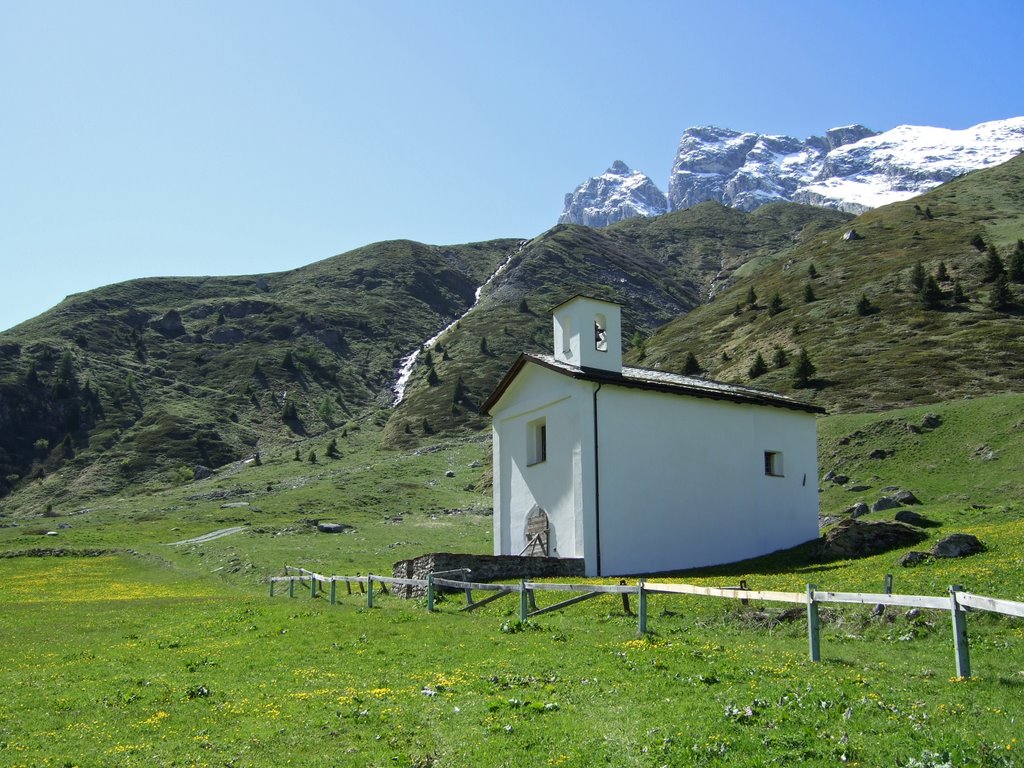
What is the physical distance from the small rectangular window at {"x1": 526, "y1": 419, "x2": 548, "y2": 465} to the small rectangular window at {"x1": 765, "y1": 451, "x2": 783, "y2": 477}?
10.0 meters

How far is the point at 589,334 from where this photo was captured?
34.2 meters

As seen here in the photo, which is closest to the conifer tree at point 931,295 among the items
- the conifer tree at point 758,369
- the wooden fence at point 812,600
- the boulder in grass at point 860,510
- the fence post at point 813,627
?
the conifer tree at point 758,369

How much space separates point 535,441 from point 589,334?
514cm

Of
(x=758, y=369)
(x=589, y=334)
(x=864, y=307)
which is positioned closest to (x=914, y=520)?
(x=589, y=334)

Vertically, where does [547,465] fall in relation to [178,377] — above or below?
below

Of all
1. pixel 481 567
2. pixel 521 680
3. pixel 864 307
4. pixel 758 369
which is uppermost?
pixel 864 307

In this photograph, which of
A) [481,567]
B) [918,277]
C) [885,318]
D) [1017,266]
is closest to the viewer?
[481,567]

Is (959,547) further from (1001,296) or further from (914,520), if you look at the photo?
(1001,296)

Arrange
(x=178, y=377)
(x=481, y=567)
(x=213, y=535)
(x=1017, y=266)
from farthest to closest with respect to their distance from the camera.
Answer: (x=178, y=377)
(x=1017, y=266)
(x=213, y=535)
(x=481, y=567)

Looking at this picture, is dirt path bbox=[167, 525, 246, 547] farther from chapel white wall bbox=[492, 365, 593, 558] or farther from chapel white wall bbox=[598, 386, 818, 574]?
chapel white wall bbox=[598, 386, 818, 574]

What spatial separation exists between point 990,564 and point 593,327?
61.4 feet

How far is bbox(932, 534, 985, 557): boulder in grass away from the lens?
67.7 feet

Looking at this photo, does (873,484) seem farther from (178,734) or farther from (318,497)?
(318,497)

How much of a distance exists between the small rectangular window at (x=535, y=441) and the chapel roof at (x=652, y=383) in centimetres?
233
